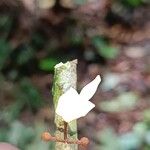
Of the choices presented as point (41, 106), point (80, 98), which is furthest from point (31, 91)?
point (80, 98)

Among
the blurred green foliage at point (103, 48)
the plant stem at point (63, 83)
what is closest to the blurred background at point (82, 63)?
the blurred green foliage at point (103, 48)

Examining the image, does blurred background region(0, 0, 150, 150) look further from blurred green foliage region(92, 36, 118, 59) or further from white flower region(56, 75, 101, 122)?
white flower region(56, 75, 101, 122)

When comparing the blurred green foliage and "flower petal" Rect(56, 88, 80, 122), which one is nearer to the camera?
"flower petal" Rect(56, 88, 80, 122)

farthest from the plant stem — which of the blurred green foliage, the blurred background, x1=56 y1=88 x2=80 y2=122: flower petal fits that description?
the blurred green foliage

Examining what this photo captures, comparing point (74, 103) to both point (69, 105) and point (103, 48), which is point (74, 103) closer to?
point (69, 105)

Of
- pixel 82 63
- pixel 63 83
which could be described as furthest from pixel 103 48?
pixel 63 83
